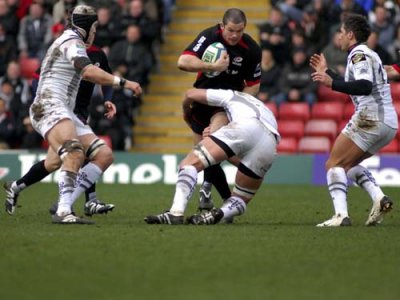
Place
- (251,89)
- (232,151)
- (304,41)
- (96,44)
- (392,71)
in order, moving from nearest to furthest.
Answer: (232,151) → (392,71) → (251,89) → (304,41) → (96,44)

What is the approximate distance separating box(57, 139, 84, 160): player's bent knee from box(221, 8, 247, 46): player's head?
6.67 feet

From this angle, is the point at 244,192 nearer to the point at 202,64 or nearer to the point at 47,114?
the point at 202,64

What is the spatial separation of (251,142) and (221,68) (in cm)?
85

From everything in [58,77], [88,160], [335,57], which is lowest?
[335,57]

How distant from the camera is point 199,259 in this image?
376 inches

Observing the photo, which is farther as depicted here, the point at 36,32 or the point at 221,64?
the point at 36,32

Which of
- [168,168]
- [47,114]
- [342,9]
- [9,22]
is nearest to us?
[47,114]

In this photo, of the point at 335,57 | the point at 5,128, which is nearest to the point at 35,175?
the point at 5,128

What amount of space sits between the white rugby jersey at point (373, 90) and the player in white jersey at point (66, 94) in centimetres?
243

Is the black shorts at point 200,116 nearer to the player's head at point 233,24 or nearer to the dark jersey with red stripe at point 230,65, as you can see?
the dark jersey with red stripe at point 230,65

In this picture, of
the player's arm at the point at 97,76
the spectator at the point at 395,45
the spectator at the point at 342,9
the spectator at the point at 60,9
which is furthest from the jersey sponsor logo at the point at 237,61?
the spectator at the point at 60,9

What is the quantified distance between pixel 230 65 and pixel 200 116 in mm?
926

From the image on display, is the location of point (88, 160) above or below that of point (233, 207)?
above

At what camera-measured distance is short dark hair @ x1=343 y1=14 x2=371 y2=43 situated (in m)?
12.5
